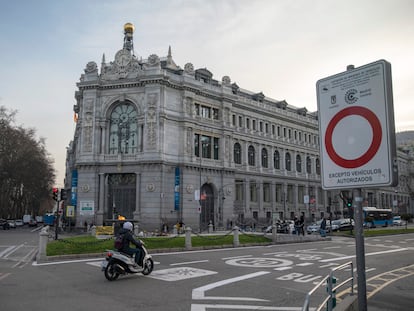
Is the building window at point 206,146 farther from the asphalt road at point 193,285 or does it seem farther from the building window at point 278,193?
the asphalt road at point 193,285

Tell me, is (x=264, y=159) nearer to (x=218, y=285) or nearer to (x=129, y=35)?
(x=129, y=35)

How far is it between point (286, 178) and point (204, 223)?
883 inches

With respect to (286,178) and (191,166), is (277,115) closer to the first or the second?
(286,178)

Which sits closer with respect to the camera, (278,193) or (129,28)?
(129,28)

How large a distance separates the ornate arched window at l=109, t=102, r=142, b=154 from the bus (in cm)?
3431

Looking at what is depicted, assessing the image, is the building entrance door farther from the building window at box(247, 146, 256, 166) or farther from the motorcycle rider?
the motorcycle rider

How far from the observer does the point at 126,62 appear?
51.0 metres

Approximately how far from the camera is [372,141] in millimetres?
3750

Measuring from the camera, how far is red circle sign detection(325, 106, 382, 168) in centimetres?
372

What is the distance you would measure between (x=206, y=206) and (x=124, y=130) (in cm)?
1497

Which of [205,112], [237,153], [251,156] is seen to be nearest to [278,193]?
[251,156]

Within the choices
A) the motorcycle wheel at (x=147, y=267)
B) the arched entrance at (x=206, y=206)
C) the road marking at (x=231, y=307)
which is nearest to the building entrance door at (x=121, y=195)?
the arched entrance at (x=206, y=206)

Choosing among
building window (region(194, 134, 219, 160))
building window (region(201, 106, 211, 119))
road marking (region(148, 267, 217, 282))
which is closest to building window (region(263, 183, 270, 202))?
building window (region(194, 134, 219, 160))

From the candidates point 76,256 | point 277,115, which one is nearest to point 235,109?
point 277,115
